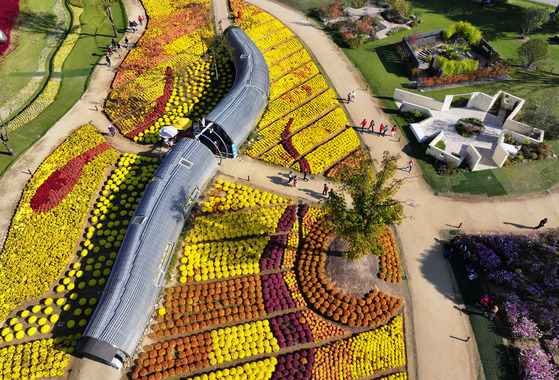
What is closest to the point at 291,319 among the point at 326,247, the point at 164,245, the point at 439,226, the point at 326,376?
the point at 326,376

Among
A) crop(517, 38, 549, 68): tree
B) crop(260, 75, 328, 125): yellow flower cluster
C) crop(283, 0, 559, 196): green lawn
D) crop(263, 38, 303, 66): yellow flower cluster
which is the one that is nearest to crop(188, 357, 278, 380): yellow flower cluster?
crop(283, 0, 559, 196): green lawn

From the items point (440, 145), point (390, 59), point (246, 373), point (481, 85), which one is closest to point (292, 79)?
point (390, 59)

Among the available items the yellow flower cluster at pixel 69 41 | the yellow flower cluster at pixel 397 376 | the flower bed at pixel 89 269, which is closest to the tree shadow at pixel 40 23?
the yellow flower cluster at pixel 69 41

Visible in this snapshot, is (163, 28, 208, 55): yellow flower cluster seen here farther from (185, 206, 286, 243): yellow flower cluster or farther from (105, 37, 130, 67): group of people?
(185, 206, 286, 243): yellow flower cluster

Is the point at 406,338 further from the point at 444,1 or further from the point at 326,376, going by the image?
the point at 444,1

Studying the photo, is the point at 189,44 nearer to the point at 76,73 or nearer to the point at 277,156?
the point at 76,73

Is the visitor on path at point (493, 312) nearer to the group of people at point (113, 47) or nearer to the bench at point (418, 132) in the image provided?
the bench at point (418, 132)
